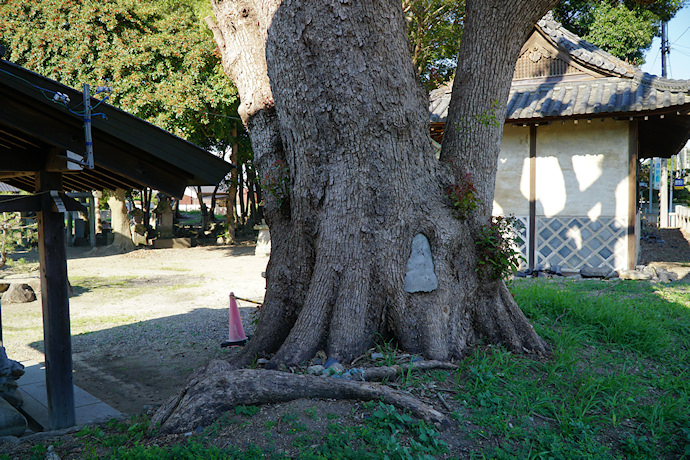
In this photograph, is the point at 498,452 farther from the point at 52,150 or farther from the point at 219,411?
the point at 52,150

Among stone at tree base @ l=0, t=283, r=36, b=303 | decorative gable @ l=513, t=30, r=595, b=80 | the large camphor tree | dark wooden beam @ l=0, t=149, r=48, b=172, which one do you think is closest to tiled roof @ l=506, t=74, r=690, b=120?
decorative gable @ l=513, t=30, r=595, b=80

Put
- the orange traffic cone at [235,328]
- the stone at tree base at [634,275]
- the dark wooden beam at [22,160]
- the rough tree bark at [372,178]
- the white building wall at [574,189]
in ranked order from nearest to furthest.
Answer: the rough tree bark at [372,178] < the dark wooden beam at [22,160] < the orange traffic cone at [235,328] < the stone at tree base at [634,275] < the white building wall at [574,189]

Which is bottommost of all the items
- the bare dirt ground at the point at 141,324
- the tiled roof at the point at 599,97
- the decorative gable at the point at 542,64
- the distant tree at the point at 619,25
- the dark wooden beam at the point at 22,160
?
the bare dirt ground at the point at 141,324

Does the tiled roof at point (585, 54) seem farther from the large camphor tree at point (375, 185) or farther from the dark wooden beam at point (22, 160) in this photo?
the dark wooden beam at point (22, 160)

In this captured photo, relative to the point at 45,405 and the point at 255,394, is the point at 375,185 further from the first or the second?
the point at 45,405

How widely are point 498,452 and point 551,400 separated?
2.95ft

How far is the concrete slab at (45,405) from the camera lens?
486cm

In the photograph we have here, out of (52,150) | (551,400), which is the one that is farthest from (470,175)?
(52,150)

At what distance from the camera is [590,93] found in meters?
10.5

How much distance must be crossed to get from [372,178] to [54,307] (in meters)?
3.15

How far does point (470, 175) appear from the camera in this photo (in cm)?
450

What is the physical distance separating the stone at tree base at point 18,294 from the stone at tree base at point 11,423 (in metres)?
7.17

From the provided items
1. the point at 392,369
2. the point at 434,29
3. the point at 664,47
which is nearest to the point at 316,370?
the point at 392,369

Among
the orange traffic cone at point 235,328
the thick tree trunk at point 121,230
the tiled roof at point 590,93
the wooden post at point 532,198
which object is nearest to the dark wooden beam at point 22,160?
the orange traffic cone at point 235,328
